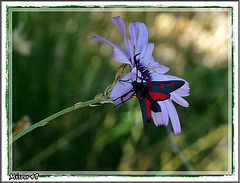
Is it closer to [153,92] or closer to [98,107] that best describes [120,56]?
[153,92]

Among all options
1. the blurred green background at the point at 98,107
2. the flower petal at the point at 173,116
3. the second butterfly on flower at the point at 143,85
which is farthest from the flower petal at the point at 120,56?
the blurred green background at the point at 98,107

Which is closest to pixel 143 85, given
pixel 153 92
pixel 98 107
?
pixel 153 92

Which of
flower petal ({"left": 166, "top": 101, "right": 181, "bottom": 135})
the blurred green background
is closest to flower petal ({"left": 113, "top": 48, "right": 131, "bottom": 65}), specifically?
flower petal ({"left": 166, "top": 101, "right": 181, "bottom": 135})

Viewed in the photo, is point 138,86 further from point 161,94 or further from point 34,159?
point 34,159

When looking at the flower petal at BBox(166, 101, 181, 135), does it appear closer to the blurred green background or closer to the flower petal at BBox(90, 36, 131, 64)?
the flower petal at BBox(90, 36, 131, 64)

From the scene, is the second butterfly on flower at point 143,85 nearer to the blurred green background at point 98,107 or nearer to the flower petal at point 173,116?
the flower petal at point 173,116

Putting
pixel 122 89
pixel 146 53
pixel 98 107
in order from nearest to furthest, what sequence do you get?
pixel 122 89 → pixel 146 53 → pixel 98 107
